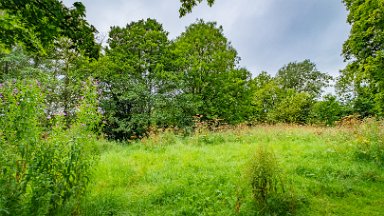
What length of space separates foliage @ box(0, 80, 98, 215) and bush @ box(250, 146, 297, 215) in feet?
8.69

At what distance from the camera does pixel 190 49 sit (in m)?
20.8

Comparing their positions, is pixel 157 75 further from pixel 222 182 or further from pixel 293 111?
pixel 293 111

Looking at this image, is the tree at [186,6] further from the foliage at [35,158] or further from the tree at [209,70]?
the tree at [209,70]

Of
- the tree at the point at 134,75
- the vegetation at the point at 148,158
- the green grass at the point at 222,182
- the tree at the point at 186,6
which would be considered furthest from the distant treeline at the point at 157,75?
the tree at the point at 186,6

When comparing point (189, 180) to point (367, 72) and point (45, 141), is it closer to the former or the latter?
point (45, 141)

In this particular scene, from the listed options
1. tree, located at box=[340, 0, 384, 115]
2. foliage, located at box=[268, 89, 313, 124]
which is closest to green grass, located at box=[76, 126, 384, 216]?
tree, located at box=[340, 0, 384, 115]

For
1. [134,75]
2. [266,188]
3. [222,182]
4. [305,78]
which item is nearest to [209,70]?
[134,75]

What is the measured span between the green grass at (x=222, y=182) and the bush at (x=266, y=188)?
0.45 feet

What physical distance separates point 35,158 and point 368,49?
13877mm

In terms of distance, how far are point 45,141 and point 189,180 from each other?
3.03 metres

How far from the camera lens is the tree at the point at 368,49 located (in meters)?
10.3

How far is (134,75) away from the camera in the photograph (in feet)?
59.7

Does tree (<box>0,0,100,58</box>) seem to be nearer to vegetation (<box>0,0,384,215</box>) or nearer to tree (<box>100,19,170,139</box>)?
vegetation (<box>0,0,384,215</box>)

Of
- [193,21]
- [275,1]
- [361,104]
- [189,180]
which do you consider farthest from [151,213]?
[361,104]
